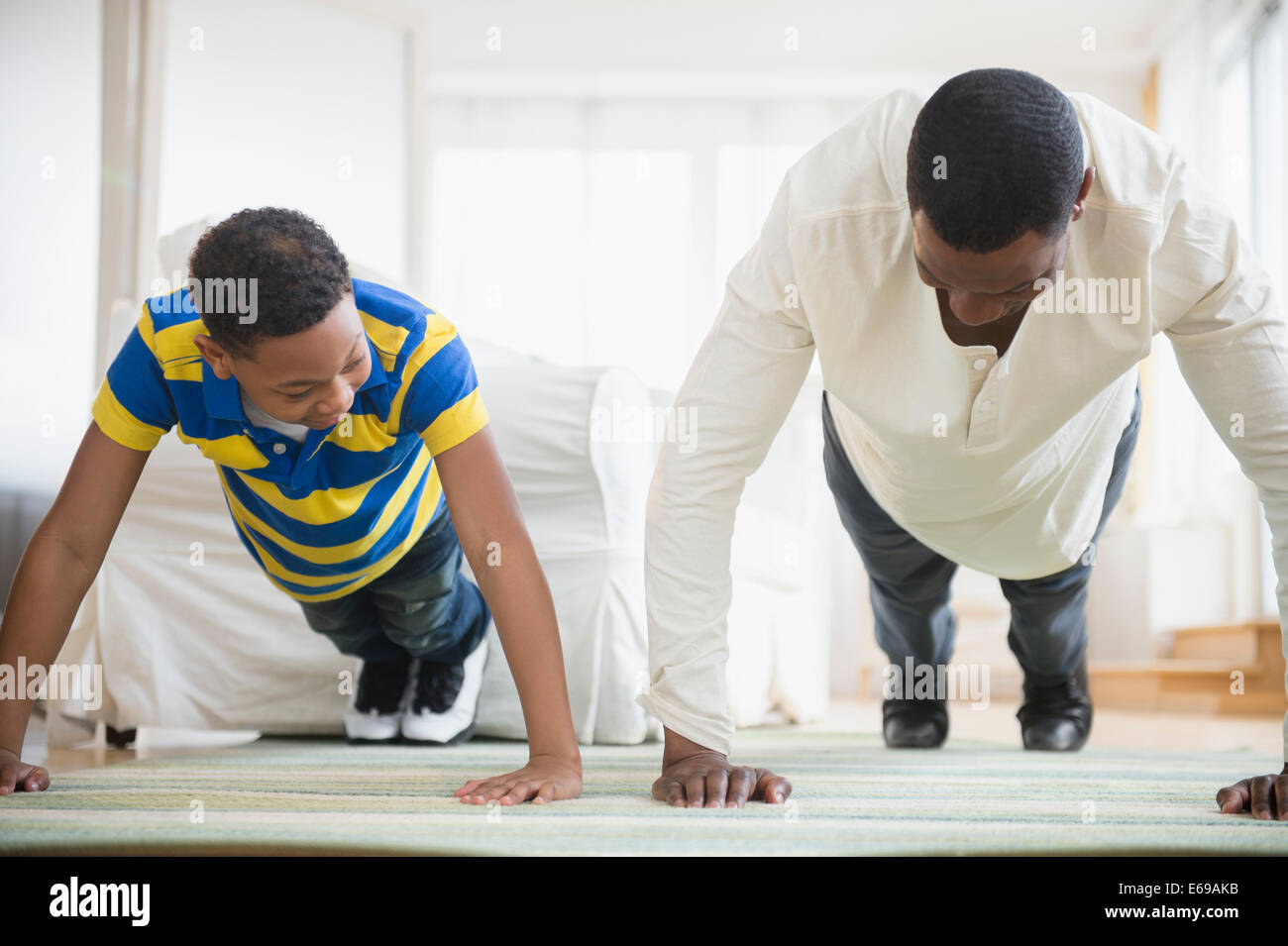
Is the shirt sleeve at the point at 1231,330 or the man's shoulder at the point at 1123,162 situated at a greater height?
the man's shoulder at the point at 1123,162

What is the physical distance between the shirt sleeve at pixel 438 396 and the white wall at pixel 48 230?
6.32 ft

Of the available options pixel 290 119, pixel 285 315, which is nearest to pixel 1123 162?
pixel 285 315

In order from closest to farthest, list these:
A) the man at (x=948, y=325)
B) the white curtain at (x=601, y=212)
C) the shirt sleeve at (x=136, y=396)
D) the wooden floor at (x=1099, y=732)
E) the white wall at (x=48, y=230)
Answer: the man at (x=948, y=325), the shirt sleeve at (x=136, y=396), the wooden floor at (x=1099, y=732), the white wall at (x=48, y=230), the white curtain at (x=601, y=212)

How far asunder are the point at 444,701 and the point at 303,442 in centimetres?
60

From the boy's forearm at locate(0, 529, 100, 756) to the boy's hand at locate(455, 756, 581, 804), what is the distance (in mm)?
411

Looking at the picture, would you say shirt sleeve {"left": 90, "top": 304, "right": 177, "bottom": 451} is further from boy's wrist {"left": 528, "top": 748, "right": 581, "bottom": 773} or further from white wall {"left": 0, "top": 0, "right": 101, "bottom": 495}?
white wall {"left": 0, "top": 0, "right": 101, "bottom": 495}

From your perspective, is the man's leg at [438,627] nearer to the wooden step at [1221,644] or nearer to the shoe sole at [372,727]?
the shoe sole at [372,727]

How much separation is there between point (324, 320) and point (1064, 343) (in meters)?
0.65

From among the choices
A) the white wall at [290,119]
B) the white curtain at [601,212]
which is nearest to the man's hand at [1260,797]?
the white wall at [290,119]

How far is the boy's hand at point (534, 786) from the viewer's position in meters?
0.95

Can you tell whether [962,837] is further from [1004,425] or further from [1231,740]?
[1231,740]

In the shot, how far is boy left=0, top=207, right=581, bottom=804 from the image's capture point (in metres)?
1.03

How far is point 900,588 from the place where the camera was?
1.68m

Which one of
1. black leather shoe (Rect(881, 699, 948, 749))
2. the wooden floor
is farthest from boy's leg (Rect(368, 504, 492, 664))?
black leather shoe (Rect(881, 699, 948, 749))
